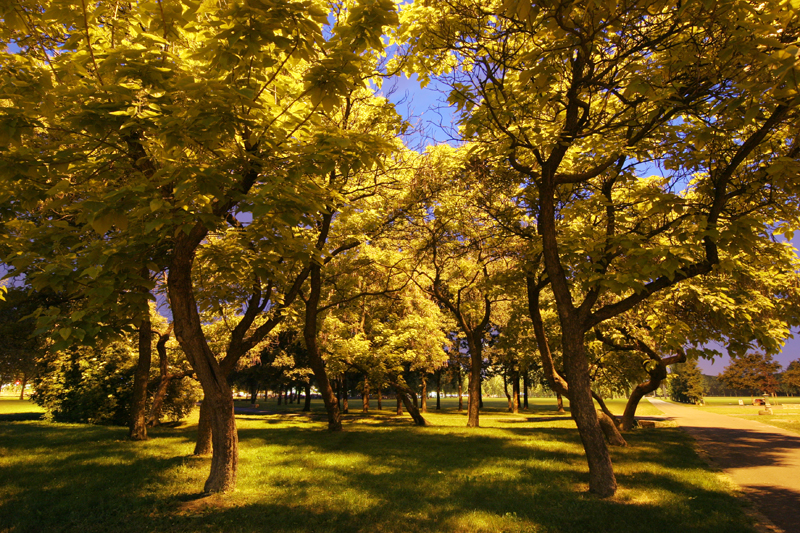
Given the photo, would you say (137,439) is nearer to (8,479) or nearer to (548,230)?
(8,479)

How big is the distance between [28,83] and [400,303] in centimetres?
1711

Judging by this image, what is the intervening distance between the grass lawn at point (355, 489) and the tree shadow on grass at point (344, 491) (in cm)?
3

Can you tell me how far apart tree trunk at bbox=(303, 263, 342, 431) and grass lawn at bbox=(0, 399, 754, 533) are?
98.6 inches

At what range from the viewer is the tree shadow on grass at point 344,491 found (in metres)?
5.81

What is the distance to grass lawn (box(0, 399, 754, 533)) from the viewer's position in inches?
229

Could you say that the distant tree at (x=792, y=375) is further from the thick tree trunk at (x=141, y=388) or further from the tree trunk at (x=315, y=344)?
the thick tree trunk at (x=141, y=388)

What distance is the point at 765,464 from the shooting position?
10594mm

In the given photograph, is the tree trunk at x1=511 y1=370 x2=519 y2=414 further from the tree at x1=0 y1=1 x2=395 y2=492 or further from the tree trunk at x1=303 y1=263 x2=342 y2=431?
the tree at x1=0 y1=1 x2=395 y2=492

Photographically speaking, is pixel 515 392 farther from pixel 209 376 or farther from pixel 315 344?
pixel 209 376

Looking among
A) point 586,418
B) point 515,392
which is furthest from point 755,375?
point 586,418

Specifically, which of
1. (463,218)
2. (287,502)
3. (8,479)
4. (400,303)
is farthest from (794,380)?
(8,479)

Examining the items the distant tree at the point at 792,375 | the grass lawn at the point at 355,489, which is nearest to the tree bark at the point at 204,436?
the grass lawn at the point at 355,489

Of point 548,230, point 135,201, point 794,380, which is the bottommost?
point 794,380

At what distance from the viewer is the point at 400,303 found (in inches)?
820
